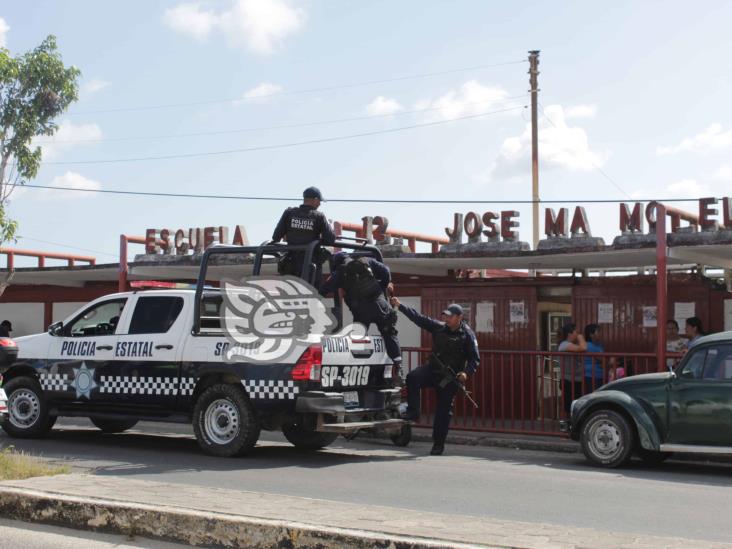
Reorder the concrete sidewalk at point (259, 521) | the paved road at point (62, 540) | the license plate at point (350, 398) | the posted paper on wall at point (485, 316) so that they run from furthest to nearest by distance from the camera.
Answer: the posted paper on wall at point (485, 316), the license plate at point (350, 398), the paved road at point (62, 540), the concrete sidewalk at point (259, 521)

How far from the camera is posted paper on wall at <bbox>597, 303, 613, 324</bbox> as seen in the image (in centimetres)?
1681

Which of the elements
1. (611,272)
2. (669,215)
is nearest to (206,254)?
(669,215)

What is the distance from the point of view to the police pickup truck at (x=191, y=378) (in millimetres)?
10609

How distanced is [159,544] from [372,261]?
18.1 ft

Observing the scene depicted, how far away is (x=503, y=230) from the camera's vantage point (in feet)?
53.3

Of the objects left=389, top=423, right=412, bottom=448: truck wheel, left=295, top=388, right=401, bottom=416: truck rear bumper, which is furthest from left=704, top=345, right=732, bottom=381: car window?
left=389, top=423, right=412, bottom=448: truck wheel

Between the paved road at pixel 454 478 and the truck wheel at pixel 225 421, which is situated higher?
the truck wheel at pixel 225 421

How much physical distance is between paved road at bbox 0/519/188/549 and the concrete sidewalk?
0.07 metres

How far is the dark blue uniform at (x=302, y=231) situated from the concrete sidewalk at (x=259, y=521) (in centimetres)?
361

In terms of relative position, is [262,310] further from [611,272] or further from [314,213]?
[611,272]

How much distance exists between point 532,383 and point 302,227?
5834 mm

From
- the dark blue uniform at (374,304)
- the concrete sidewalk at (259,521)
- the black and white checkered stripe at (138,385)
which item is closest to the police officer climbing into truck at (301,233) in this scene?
the dark blue uniform at (374,304)

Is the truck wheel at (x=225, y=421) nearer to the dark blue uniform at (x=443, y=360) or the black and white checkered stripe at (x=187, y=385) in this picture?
the black and white checkered stripe at (x=187, y=385)

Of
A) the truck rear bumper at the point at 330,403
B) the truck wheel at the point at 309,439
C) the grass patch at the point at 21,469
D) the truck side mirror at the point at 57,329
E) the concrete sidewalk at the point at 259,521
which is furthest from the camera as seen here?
the truck side mirror at the point at 57,329
